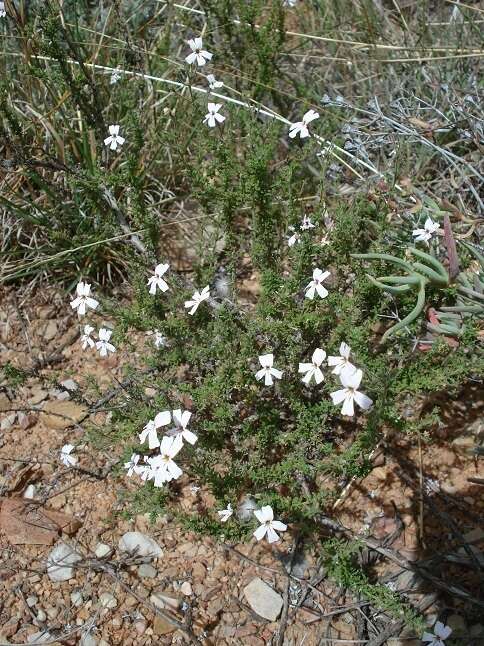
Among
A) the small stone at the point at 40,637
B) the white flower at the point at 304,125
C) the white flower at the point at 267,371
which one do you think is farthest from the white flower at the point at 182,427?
the white flower at the point at 304,125

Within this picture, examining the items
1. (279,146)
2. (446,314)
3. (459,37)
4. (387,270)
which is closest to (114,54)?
(279,146)

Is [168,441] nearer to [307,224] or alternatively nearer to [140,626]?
[140,626]

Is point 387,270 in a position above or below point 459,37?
A: below

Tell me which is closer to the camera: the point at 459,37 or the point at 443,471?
the point at 443,471

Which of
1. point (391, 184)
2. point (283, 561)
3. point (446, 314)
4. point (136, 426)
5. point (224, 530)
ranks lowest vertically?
point (283, 561)

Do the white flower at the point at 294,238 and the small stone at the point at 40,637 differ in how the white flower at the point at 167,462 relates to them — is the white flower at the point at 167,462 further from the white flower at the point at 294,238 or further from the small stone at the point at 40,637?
the white flower at the point at 294,238

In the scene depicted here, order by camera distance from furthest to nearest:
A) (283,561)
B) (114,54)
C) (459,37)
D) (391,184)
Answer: (114,54) < (459,37) < (391,184) < (283,561)

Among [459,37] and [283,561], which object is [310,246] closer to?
[283,561]
